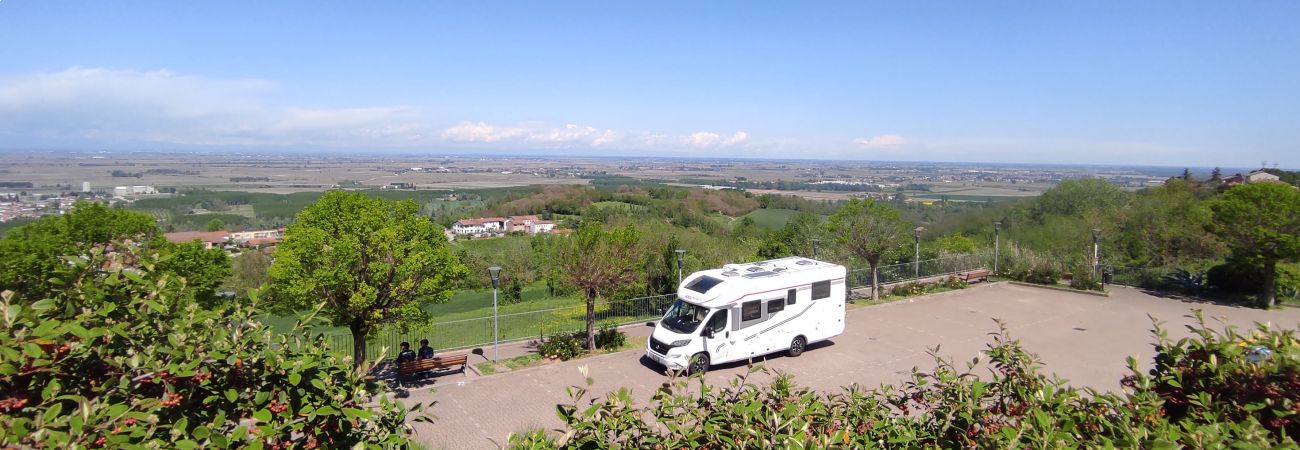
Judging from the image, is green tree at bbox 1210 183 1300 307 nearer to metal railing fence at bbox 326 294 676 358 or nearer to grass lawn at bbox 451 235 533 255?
metal railing fence at bbox 326 294 676 358

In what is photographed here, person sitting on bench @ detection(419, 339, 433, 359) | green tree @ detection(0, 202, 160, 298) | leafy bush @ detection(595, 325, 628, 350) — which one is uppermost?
green tree @ detection(0, 202, 160, 298)

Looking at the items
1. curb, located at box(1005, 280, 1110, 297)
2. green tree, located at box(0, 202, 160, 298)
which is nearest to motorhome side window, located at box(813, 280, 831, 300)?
curb, located at box(1005, 280, 1110, 297)

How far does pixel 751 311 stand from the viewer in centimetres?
1455

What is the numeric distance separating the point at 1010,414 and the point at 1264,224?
24.4m

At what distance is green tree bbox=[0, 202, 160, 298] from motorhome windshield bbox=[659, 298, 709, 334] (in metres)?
11.6

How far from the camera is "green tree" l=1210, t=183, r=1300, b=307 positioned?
64.2ft

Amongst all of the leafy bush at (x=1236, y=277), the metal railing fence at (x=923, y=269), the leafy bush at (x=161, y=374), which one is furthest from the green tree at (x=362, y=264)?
the leafy bush at (x=1236, y=277)

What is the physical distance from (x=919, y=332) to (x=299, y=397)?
18015 millimetres

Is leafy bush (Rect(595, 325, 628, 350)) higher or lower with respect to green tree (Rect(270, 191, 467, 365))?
lower

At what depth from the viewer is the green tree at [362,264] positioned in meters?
12.1

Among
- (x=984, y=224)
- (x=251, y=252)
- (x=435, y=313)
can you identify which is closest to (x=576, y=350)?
(x=435, y=313)

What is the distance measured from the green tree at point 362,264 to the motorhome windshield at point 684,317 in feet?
16.8

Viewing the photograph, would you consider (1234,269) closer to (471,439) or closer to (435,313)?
(471,439)

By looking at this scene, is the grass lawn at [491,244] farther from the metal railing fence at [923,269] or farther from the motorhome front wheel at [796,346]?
the motorhome front wheel at [796,346]
